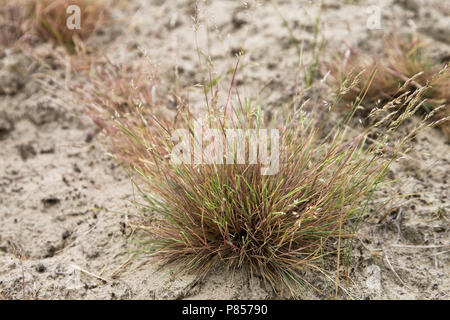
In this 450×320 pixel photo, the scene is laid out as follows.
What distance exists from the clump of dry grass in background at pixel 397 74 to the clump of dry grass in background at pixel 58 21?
1.84m

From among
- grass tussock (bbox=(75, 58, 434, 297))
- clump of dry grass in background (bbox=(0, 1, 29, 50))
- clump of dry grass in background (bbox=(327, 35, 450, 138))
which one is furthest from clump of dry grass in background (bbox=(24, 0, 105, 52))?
clump of dry grass in background (bbox=(327, 35, 450, 138))

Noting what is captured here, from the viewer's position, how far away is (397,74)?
2.37m

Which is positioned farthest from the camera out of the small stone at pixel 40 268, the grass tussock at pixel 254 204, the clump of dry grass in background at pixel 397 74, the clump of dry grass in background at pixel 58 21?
the clump of dry grass in background at pixel 58 21

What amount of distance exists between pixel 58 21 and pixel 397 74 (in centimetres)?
235

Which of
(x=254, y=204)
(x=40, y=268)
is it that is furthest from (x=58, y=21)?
(x=254, y=204)

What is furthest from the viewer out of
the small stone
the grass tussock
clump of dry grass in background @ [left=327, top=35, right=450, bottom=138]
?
clump of dry grass in background @ [left=327, top=35, right=450, bottom=138]

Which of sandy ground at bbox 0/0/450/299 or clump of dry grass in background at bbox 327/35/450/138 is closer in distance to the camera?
sandy ground at bbox 0/0/450/299

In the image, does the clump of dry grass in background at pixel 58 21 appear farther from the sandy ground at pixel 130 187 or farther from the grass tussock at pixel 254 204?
the grass tussock at pixel 254 204

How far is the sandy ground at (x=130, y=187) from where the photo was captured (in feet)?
6.01

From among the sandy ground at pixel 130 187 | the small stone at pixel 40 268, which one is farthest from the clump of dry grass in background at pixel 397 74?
the small stone at pixel 40 268

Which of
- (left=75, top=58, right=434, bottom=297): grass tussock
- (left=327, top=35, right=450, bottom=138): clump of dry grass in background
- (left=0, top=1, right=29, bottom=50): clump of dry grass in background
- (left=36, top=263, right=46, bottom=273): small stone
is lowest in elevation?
(left=36, top=263, right=46, bottom=273): small stone

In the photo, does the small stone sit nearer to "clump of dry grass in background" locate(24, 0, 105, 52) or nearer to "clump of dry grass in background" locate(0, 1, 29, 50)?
"clump of dry grass in background" locate(24, 0, 105, 52)

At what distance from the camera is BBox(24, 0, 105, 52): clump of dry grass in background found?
312cm

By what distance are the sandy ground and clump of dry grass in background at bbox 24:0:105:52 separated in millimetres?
122
